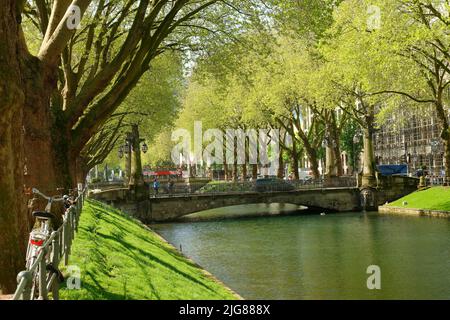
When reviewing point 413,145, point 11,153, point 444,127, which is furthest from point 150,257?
point 413,145

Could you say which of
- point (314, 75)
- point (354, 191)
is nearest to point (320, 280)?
point (314, 75)

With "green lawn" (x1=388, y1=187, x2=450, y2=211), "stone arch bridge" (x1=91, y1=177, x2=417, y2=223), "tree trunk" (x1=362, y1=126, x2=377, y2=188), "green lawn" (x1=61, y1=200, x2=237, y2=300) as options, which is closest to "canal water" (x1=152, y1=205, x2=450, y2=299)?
"green lawn" (x1=388, y1=187, x2=450, y2=211)

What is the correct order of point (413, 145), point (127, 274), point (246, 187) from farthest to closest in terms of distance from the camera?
point (413, 145) → point (246, 187) → point (127, 274)

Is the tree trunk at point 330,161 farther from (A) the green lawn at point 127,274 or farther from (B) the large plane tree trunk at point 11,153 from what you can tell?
(B) the large plane tree trunk at point 11,153

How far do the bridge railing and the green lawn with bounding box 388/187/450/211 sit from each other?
21.9 feet

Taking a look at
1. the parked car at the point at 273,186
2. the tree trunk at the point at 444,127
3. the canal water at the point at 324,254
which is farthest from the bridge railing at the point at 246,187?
the tree trunk at the point at 444,127

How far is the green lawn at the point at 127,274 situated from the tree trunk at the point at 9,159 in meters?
0.97

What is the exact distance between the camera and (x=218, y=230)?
135ft

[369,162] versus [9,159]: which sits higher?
[369,162]

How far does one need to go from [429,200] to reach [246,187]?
1668 cm

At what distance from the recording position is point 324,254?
91.2 feet

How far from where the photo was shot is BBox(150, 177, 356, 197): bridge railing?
50.6m

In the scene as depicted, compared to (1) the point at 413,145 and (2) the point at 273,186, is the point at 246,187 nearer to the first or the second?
(2) the point at 273,186

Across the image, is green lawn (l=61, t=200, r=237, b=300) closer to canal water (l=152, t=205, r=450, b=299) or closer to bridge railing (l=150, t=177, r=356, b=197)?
canal water (l=152, t=205, r=450, b=299)
